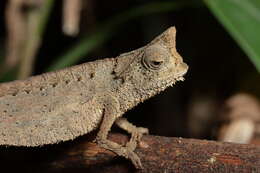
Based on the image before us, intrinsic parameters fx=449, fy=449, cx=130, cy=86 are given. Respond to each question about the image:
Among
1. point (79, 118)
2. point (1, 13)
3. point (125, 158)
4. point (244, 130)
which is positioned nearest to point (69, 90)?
point (79, 118)

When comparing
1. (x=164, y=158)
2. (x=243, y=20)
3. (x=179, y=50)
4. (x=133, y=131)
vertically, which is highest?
(x=179, y=50)

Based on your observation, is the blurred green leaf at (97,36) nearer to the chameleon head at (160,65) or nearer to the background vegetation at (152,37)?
the background vegetation at (152,37)

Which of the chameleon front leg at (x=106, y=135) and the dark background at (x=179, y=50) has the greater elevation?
the dark background at (x=179, y=50)

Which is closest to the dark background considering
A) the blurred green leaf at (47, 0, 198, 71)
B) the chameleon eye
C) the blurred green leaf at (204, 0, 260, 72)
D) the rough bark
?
the blurred green leaf at (47, 0, 198, 71)

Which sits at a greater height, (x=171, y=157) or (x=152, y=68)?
(x=152, y=68)

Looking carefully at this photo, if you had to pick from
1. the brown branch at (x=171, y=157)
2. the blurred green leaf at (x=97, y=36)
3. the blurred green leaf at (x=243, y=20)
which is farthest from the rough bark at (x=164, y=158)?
the blurred green leaf at (x=97, y=36)

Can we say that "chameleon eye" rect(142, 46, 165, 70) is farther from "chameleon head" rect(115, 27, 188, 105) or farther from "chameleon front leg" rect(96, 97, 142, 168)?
"chameleon front leg" rect(96, 97, 142, 168)

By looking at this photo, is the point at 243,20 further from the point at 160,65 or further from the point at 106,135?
the point at 106,135

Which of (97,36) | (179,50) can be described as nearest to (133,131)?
(97,36)
